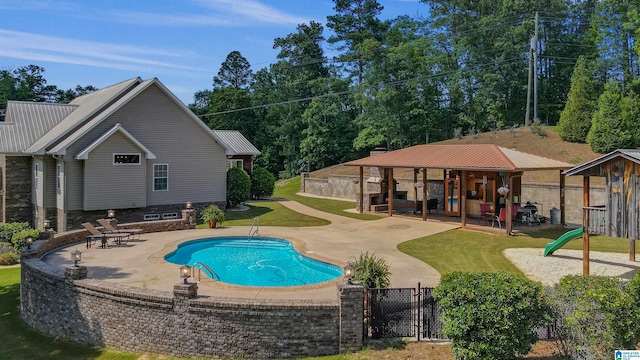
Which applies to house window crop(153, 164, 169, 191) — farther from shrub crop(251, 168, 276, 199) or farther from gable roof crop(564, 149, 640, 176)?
gable roof crop(564, 149, 640, 176)

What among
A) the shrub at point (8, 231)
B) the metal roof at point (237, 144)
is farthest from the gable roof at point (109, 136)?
the metal roof at point (237, 144)

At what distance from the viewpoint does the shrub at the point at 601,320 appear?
727cm

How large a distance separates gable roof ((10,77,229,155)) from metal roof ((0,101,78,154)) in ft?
0.63

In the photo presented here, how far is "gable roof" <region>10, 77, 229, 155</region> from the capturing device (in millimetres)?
21422

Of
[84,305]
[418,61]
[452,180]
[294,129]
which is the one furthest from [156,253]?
[294,129]

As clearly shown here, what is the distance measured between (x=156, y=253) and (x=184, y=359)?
7168 millimetres

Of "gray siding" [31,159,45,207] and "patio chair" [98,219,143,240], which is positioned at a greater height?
"gray siding" [31,159,45,207]

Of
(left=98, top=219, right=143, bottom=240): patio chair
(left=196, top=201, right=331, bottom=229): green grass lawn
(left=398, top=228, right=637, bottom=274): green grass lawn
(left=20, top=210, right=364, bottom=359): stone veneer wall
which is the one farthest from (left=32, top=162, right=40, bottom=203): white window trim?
(left=398, top=228, right=637, bottom=274): green grass lawn

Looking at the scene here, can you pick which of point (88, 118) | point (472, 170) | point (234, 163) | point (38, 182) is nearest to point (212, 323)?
point (472, 170)

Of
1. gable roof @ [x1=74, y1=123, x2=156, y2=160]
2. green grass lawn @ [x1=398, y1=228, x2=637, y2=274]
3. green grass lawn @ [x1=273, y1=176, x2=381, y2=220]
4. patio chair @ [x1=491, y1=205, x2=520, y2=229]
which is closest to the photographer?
green grass lawn @ [x1=398, y1=228, x2=637, y2=274]

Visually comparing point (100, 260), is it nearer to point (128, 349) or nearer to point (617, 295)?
point (128, 349)

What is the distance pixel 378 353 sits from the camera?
849 centimetres

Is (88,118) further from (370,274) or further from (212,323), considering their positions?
(370,274)

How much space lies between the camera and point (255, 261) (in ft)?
52.9
